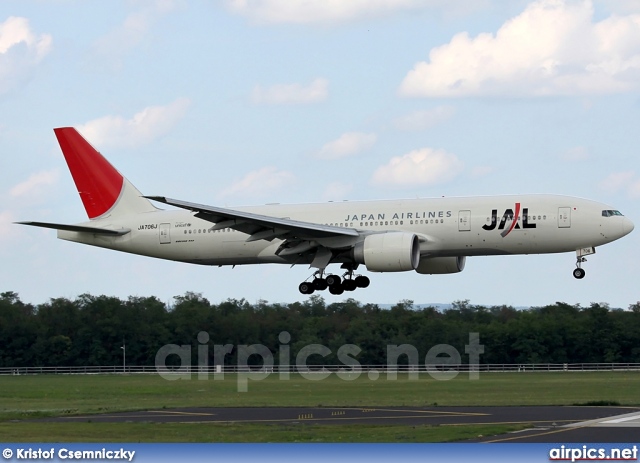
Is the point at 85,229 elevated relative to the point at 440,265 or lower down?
elevated

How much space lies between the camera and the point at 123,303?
295 feet

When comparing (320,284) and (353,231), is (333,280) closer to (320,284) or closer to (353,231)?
(320,284)

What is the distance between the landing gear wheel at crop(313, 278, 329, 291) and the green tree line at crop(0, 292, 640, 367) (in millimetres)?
32119

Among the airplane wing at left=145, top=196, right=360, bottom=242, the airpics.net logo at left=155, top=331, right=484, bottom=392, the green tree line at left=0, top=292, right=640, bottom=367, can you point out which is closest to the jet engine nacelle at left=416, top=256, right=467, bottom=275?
the airplane wing at left=145, top=196, right=360, bottom=242

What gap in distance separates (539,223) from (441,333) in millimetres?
41717

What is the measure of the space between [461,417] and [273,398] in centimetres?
1432

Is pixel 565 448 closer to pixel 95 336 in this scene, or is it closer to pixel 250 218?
pixel 250 218

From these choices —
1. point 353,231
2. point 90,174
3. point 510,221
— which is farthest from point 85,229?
point 510,221

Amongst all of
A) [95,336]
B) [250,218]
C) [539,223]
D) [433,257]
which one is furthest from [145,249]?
[95,336]

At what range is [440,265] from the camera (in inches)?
1996

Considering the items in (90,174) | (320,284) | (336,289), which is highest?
(90,174)

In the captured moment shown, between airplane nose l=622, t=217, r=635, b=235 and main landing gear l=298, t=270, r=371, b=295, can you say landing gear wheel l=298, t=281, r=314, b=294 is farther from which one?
airplane nose l=622, t=217, r=635, b=235

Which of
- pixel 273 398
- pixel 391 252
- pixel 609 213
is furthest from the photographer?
pixel 273 398

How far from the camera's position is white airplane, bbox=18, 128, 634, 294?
4544 centimetres
